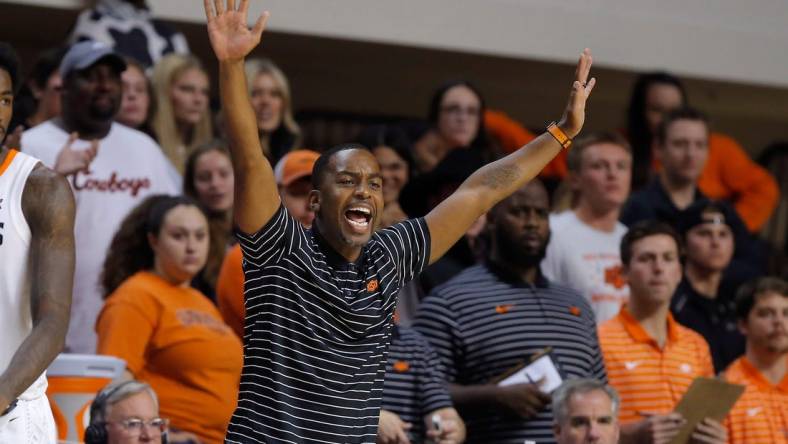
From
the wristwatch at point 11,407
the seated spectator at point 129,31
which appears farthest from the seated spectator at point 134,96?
the wristwatch at point 11,407

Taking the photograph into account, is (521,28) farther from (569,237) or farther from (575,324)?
(575,324)

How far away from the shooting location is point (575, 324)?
5891 millimetres

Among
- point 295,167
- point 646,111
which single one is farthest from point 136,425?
point 646,111

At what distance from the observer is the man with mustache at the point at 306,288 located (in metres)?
3.62

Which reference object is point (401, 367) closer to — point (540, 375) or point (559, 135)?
point (540, 375)

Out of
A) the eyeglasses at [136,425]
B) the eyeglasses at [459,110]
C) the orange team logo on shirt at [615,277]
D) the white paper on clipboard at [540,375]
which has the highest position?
the eyeglasses at [459,110]

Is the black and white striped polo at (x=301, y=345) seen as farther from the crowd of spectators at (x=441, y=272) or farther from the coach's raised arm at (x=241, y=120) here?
the crowd of spectators at (x=441, y=272)

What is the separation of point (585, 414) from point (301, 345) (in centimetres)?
186

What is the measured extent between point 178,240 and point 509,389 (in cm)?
141

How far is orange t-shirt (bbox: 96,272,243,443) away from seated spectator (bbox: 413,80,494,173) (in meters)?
2.28

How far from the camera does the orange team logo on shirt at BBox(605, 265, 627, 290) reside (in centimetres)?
677

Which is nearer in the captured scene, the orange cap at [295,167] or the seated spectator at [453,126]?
the orange cap at [295,167]

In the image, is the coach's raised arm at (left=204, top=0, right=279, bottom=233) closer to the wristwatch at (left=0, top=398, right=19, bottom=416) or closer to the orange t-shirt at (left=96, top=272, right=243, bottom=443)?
the wristwatch at (left=0, top=398, right=19, bottom=416)

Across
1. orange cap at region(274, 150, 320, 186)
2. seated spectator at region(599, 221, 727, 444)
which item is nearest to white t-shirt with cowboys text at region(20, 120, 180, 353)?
orange cap at region(274, 150, 320, 186)
